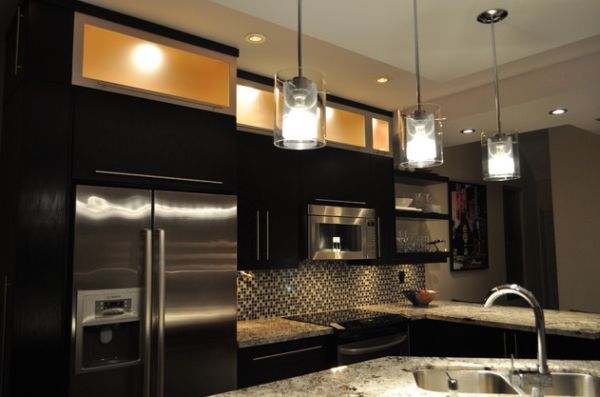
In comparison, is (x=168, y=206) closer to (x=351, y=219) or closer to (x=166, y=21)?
(x=166, y=21)

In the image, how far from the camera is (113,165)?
7.84ft

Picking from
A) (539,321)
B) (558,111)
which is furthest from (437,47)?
(558,111)

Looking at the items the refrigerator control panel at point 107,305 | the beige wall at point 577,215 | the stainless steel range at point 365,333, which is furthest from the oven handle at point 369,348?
the beige wall at point 577,215

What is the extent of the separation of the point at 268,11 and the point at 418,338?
2.81 m

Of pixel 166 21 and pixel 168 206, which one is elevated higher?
pixel 166 21

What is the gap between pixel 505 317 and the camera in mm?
3355

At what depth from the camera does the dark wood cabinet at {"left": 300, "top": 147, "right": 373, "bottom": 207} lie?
353 centimetres

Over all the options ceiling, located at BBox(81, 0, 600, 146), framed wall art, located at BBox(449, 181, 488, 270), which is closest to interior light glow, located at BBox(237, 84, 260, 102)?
ceiling, located at BBox(81, 0, 600, 146)

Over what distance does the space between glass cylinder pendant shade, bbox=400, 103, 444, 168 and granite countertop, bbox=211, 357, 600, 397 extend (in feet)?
2.76

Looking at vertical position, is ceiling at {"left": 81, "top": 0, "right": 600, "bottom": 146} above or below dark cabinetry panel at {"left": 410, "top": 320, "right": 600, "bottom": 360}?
above

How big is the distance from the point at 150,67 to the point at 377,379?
2093 mm

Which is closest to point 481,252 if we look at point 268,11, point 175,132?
point 175,132

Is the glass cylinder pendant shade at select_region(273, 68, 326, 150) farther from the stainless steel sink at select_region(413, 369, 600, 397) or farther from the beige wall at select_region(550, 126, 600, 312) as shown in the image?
the beige wall at select_region(550, 126, 600, 312)

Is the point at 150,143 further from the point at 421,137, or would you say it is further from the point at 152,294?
the point at 421,137
